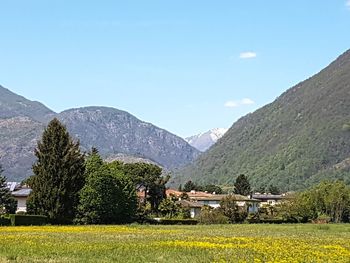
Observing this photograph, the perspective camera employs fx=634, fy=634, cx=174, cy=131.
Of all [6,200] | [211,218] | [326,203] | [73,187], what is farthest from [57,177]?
[326,203]

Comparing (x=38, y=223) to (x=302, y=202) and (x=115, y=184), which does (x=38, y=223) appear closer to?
(x=115, y=184)

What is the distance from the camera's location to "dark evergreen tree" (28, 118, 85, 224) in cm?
9038

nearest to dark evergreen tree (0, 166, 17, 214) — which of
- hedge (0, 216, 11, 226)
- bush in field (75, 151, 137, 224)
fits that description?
bush in field (75, 151, 137, 224)

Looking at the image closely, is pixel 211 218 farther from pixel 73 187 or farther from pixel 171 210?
pixel 73 187

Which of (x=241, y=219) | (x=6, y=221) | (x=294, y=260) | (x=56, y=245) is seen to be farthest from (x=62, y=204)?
(x=294, y=260)

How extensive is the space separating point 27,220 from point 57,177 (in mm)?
14964

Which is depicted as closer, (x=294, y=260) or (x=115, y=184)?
(x=294, y=260)

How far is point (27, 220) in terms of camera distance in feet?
255

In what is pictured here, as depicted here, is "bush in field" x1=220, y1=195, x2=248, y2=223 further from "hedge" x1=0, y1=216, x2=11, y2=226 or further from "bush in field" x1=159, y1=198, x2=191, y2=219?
"hedge" x1=0, y1=216, x2=11, y2=226

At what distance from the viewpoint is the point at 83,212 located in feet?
294

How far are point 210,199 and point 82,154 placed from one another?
3934 inches

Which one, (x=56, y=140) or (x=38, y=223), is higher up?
(x=56, y=140)

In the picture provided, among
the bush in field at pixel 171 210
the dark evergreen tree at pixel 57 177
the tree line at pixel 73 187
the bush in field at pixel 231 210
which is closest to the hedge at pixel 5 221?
the tree line at pixel 73 187

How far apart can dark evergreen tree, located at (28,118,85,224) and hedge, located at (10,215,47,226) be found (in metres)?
5.28
